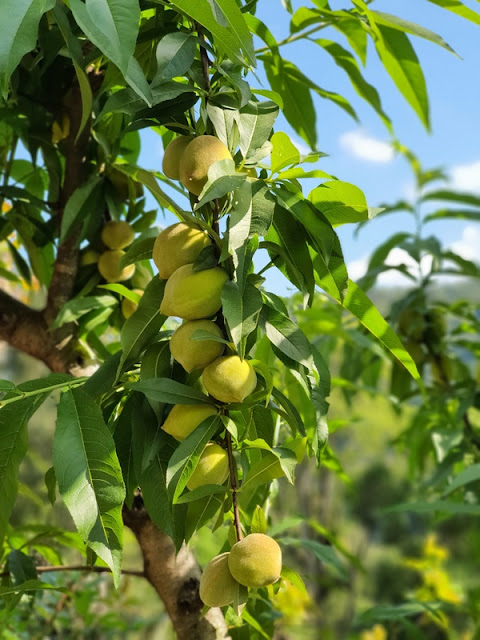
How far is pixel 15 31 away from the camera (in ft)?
1.01

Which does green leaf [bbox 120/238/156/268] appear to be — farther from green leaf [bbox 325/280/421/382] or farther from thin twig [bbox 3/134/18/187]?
thin twig [bbox 3/134/18/187]

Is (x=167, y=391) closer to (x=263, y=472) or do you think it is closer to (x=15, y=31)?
(x=263, y=472)

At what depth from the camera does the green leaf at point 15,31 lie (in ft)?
1.00

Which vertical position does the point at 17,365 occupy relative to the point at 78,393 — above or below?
below

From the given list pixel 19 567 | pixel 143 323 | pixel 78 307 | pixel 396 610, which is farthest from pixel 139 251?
pixel 396 610

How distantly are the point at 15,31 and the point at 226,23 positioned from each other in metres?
0.11

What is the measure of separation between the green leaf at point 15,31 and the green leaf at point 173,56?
69mm

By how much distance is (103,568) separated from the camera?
531 mm

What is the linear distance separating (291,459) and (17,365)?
32.1ft

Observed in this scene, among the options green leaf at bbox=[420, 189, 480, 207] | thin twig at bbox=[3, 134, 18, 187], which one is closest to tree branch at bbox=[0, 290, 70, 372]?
thin twig at bbox=[3, 134, 18, 187]

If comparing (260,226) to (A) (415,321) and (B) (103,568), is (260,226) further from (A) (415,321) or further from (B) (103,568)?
(A) (415,321)

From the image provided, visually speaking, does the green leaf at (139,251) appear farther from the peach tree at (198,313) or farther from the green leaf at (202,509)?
the green leaf at (202,509)

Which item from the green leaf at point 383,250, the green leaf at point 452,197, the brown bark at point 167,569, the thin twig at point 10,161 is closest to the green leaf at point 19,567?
the brown bark at point 167,569

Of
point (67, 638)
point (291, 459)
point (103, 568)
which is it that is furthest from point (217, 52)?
point (67, 638)
